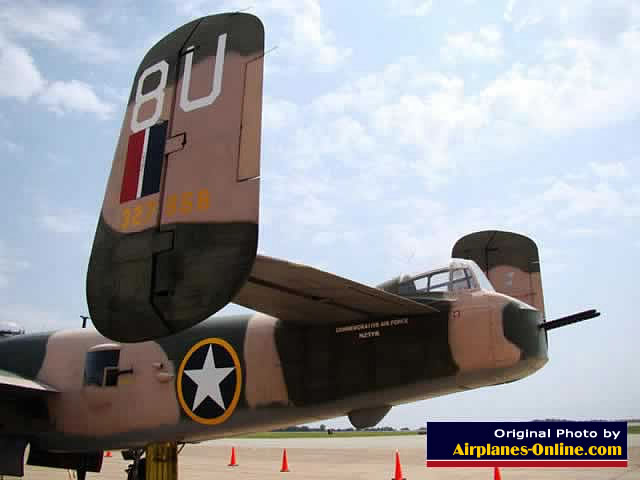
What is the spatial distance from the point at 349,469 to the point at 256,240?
18.0 m

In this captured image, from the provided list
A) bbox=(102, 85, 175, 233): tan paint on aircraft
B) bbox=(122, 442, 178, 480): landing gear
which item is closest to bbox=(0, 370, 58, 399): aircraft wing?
bbox=(122, 442, 178, 480): landing gear

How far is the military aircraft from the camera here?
5.09m

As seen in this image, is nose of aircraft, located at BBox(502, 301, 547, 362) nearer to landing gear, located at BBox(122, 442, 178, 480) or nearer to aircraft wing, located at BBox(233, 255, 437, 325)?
aircraft wing, located at BBox(233, 255, 437, 325)

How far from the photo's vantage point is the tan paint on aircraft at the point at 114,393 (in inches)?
387

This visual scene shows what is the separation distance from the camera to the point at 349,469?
68.7ft

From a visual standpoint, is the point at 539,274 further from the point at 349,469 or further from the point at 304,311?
the point at 349,469

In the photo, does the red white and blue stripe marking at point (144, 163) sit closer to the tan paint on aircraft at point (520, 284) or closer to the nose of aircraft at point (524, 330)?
the nose of aircraft at point (524, 330)

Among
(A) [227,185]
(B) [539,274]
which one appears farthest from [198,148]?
(B) [539,274]

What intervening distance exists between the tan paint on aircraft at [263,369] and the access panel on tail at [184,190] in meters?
4.06

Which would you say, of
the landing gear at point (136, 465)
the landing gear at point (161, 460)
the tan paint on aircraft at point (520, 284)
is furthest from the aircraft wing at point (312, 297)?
the tan paint on aircraft at point (520, 284)

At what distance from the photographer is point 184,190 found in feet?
17.7

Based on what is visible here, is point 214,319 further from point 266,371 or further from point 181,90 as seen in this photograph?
point 181,90

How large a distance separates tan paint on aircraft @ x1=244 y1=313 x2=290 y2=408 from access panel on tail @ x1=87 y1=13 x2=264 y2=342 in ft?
13.3

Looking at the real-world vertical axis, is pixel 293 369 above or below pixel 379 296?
below
